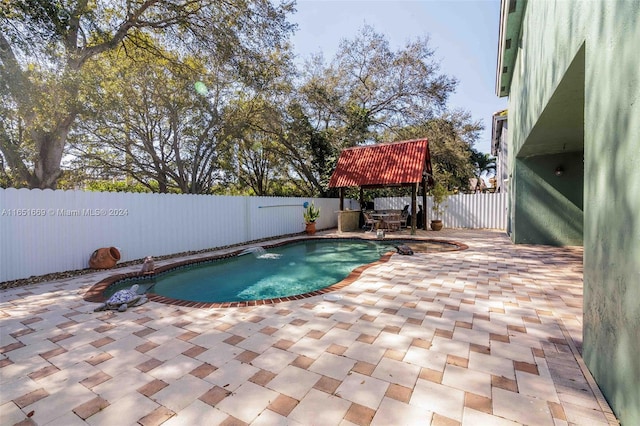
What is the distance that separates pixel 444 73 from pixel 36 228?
18389mm

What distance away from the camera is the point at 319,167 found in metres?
17.0

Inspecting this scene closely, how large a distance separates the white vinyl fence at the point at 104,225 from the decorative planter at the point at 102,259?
199 millimetres

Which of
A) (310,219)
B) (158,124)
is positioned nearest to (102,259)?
(310,219)

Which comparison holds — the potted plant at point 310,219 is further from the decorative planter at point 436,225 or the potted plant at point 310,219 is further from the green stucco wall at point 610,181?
the green stucco wall at point 610,181

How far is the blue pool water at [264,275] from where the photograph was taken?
17.4ft

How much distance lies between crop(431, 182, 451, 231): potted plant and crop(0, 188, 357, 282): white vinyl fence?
8.05 m

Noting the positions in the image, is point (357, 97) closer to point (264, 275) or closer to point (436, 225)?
point (436, 225)

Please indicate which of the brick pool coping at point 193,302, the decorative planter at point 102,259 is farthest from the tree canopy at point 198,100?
the brick pool coping at point 193,302

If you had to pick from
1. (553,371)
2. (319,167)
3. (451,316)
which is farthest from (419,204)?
(553,371)

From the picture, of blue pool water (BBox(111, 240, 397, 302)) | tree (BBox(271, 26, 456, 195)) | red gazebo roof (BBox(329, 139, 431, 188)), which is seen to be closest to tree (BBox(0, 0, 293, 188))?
blue pool water (BBox(111, 240, 397, 302))

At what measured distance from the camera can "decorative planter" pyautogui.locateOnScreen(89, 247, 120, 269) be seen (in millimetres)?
6035

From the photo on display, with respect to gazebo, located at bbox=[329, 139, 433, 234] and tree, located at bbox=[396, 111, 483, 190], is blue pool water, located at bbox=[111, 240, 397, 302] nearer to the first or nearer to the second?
gazebo, located at bbox=[329, 139, 433, 234]

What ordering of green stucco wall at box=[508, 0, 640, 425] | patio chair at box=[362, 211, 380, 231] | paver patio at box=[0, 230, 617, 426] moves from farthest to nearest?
patio chair at box=[362, 211, 380, 231] → paver patio at box=[0, 230, 617, 426] → green stucco wall at box=[508, 0, 640, 425]

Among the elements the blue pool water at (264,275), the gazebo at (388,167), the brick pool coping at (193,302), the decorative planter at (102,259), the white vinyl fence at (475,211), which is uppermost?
the gazebo at (388,167)
